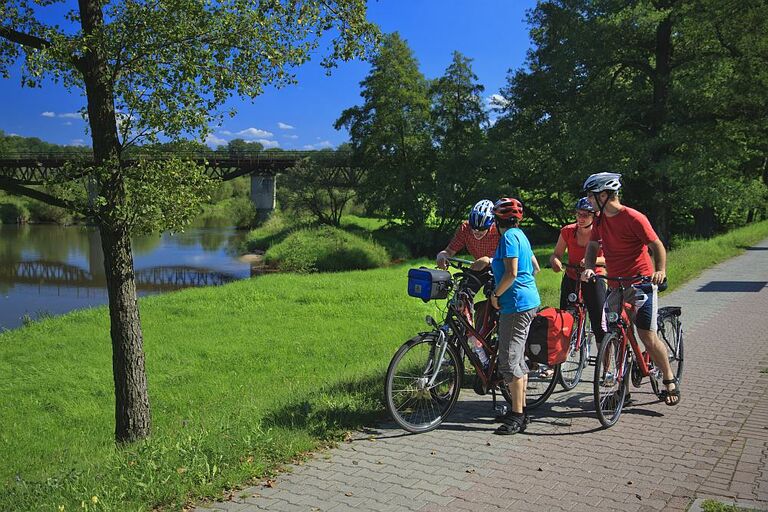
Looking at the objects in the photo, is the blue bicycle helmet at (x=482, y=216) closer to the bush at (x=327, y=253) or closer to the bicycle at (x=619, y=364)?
the bicycle at (x=619, y=364)

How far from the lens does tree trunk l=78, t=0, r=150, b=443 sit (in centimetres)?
611

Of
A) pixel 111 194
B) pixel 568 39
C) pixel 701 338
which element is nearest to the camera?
pixel 111 194

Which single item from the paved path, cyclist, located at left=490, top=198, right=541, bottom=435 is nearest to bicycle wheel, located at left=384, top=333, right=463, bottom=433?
the paved path

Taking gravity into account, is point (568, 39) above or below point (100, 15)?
above

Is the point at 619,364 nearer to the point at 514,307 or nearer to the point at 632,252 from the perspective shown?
the point at 632,252

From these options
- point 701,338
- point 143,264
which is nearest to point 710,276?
point 701,338

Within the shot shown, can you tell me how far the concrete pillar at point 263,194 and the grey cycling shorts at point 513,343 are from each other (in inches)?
2130

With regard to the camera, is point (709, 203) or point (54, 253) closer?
point (709, 203)

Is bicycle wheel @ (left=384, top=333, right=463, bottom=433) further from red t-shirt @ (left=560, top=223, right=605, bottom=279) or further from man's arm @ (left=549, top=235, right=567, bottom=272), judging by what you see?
red t-shirt @ (left=560, top=223, right=605, bottom=279)

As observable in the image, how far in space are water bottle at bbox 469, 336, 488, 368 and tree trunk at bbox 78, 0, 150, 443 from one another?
3.37 meters

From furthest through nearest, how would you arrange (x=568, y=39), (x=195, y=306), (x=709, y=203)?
1. (x=568, y=39)
2. (x=709, y=203)
3. (x=195, y=306)

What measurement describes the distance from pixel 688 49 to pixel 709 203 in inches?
244

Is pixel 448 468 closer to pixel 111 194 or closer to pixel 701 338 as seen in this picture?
pixel 111 194

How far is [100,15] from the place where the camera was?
6.19m
